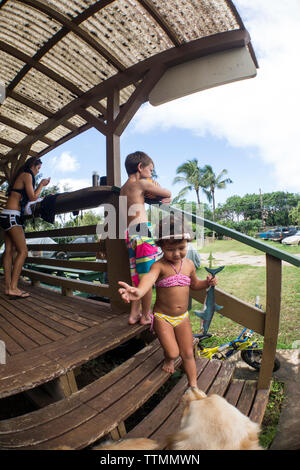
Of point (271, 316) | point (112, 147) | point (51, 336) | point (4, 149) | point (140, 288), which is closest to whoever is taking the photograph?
point (140, 288)

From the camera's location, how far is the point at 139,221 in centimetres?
200

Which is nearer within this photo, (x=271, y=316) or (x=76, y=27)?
(x=271, y=316)

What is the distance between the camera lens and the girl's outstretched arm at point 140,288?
1.13 meters

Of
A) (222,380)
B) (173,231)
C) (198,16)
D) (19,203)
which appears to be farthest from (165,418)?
(198,16)

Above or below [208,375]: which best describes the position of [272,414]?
below

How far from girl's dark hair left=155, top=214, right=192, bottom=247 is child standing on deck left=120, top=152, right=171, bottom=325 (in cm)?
47

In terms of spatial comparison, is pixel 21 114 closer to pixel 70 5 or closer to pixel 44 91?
pixel 44 91

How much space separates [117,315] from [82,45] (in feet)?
11.7

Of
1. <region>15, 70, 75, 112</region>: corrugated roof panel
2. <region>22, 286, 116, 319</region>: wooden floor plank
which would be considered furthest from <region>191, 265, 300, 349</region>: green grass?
<region>15, 70, 75, 112</region>: corrugated roof panel

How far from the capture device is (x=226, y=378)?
1677mm

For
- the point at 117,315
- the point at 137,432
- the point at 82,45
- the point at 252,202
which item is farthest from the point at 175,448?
the point at 252,202

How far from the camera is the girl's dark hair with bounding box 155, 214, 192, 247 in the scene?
1416 millimetres

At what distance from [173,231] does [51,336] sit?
1.36 metres

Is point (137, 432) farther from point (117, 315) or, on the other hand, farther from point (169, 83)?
point (169, 83)
